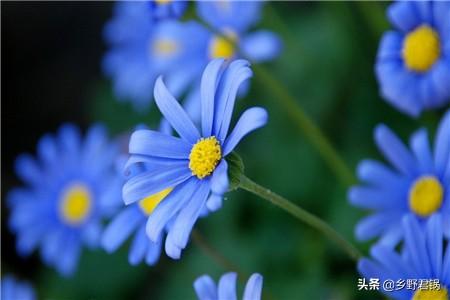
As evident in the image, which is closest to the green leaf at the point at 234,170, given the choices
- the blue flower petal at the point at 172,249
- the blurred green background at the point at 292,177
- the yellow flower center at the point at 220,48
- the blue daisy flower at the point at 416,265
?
the blue flower petal at the point at 172,249

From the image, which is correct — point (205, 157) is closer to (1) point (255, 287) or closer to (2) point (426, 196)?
(1) point (255, 287)

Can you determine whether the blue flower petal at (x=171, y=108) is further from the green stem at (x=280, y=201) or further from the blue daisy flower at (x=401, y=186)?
the blue daisy flower at (x=401, y=186)

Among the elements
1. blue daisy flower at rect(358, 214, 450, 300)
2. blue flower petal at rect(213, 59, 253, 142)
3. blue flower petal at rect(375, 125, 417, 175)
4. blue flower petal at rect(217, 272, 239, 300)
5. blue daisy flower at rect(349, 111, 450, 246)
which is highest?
blue flower petal at rect(213, 59, 253, 142)

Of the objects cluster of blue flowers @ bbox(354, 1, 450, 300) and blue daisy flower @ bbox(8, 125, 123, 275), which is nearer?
cluster of blue flowers @ bbox(354, 1, 450, 300)

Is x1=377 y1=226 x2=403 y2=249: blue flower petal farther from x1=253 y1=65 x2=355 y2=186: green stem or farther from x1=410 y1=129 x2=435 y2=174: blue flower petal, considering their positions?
x1=253 y1=65 x2=355 y2=186: green stem

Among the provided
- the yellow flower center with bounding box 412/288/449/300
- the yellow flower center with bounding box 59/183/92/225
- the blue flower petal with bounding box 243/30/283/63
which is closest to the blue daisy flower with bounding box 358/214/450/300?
the yellow flower center with bounding box 412/288/449/300

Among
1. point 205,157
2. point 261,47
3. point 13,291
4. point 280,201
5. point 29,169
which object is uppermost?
point 29,169

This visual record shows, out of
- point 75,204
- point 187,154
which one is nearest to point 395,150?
point 187,154
